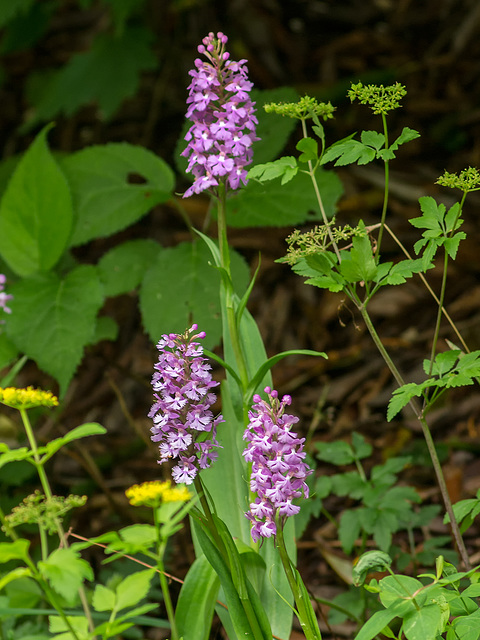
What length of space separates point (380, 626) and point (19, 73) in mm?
4338

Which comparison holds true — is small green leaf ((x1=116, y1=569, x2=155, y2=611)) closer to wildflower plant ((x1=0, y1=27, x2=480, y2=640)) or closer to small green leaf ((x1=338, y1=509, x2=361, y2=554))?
wildflower plant ((x1=0, y1=27, x2=480, y2=640))

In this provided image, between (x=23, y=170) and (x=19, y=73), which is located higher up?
(x=19, y=73)

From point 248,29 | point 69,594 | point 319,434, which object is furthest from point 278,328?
point 69,594

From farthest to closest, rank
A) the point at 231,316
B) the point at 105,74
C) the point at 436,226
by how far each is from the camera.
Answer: the point at 105,74
the point at 231,316
the point at 436,226

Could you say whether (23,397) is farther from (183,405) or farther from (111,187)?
(111,187)

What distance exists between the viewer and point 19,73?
4578 millimetres

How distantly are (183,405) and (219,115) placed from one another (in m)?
0.58

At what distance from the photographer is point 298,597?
1.30 metres

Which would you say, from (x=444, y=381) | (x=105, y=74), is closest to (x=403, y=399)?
(x=444, y=381)

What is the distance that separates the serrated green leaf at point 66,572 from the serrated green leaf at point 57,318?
109 cm

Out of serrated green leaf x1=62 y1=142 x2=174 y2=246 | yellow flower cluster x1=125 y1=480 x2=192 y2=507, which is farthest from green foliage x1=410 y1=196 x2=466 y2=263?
serrated green leaf x1=62 y1=142 x2=174 y2=246

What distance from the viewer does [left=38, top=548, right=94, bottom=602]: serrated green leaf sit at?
101cm

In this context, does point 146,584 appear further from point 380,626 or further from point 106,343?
point 106,343

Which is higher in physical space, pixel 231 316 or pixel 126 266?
pixel 126 266
